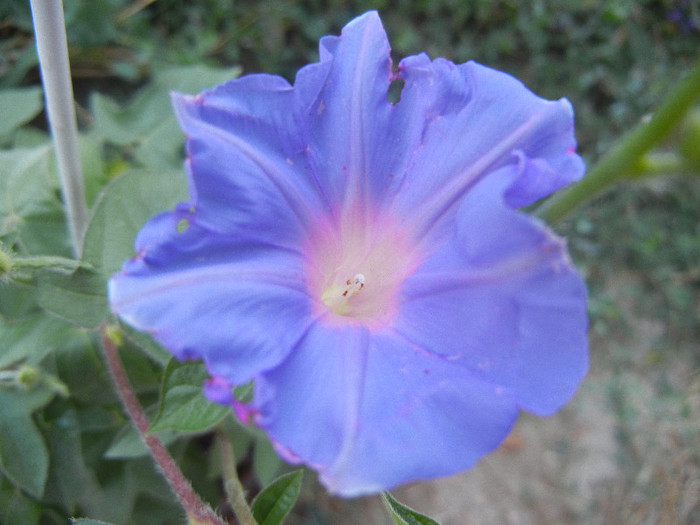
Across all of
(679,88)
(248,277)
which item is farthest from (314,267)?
(679,88)

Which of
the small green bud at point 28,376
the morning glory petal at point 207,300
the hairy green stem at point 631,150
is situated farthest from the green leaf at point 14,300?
the hairy green stem at point 631,150

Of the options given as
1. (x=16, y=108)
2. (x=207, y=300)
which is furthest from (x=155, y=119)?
(x=207, y=300)

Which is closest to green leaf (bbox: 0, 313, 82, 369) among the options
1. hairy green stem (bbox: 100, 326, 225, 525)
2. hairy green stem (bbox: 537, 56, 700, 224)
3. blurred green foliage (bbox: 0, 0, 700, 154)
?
hairy green stem (bbox: 100, 326, 225, 525)

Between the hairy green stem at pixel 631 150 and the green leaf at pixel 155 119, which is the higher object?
the hairy green stem at pixel 631 150

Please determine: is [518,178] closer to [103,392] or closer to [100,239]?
[100,239]

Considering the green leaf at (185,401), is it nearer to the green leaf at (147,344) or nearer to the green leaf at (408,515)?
the green leaf at (147,344)

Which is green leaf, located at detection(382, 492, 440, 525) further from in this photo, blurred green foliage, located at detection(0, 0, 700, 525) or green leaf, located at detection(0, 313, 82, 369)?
green leaf, located at detection(0, 313, 82, 369)

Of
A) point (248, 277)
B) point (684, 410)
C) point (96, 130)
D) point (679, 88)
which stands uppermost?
point (679, 88)
